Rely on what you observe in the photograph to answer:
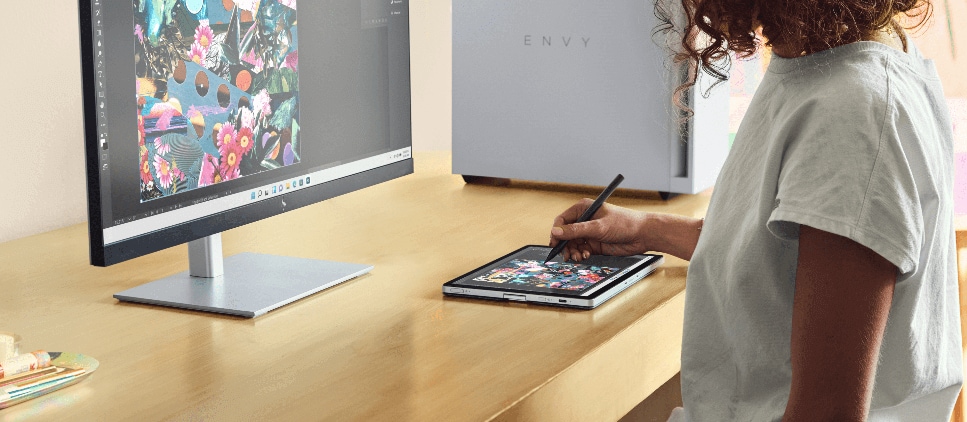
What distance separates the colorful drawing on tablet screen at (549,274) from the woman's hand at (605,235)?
0.12ft

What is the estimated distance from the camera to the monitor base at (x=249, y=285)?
993 millimetres

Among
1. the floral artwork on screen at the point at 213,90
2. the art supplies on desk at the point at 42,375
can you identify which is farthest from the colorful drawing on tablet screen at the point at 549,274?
the art supplies on desk at the point at 42,375

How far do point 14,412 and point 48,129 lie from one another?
738 millimetres

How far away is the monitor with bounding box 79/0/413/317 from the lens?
0.88 m

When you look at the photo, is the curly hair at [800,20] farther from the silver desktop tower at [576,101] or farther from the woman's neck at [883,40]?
the silver desktop tower at [576,101]

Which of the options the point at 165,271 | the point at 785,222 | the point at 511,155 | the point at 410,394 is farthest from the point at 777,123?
the point at 511,155

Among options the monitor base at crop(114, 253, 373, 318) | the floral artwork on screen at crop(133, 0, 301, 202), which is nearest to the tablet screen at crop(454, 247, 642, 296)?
the monitor base at crop(114, 253, 373, 318)

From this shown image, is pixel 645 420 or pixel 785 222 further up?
pixel 785 222

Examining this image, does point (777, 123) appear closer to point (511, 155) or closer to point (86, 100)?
point (86, 100)

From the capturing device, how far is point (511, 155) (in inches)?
64.2

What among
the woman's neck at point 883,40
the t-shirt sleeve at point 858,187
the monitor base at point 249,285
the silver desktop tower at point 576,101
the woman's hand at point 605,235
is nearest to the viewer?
the t-shirt sleeve at point 858,187

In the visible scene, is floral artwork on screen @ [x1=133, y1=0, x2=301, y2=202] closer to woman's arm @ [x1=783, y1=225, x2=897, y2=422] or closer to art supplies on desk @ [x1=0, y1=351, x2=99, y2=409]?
art supplies on desk @ [x1=0, y1=351, x2=99, y2=409]

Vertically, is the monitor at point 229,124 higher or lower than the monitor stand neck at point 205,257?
higher

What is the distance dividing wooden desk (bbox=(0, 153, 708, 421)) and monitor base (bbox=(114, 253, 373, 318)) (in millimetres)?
14
